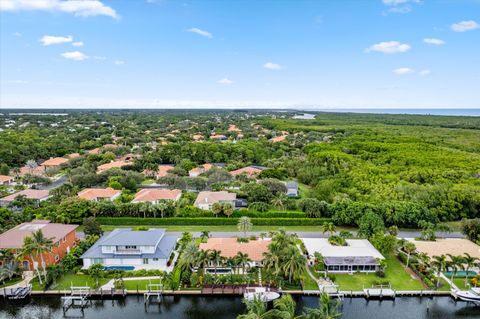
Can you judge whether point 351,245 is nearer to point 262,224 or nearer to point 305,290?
point 305,290

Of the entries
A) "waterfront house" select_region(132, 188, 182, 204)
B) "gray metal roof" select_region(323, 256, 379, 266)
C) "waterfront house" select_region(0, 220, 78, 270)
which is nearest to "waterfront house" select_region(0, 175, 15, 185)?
"waterfront house" select_region(132, 188, 182, 204)

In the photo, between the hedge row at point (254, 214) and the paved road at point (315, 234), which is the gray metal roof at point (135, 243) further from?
the hedge row at point (254, 214)

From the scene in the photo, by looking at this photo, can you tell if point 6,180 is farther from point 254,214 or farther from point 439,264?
point 439,264

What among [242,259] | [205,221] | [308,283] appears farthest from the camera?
[205,221]

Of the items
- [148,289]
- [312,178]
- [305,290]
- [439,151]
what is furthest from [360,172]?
[148,289]

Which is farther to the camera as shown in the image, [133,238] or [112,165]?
[112,165]

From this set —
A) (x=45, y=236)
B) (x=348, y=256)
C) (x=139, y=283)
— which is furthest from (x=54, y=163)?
(x=348, y=256)

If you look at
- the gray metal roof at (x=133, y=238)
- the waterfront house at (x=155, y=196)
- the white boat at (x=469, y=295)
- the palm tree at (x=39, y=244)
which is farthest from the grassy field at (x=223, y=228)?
the white boat at (x=469, y=295)
